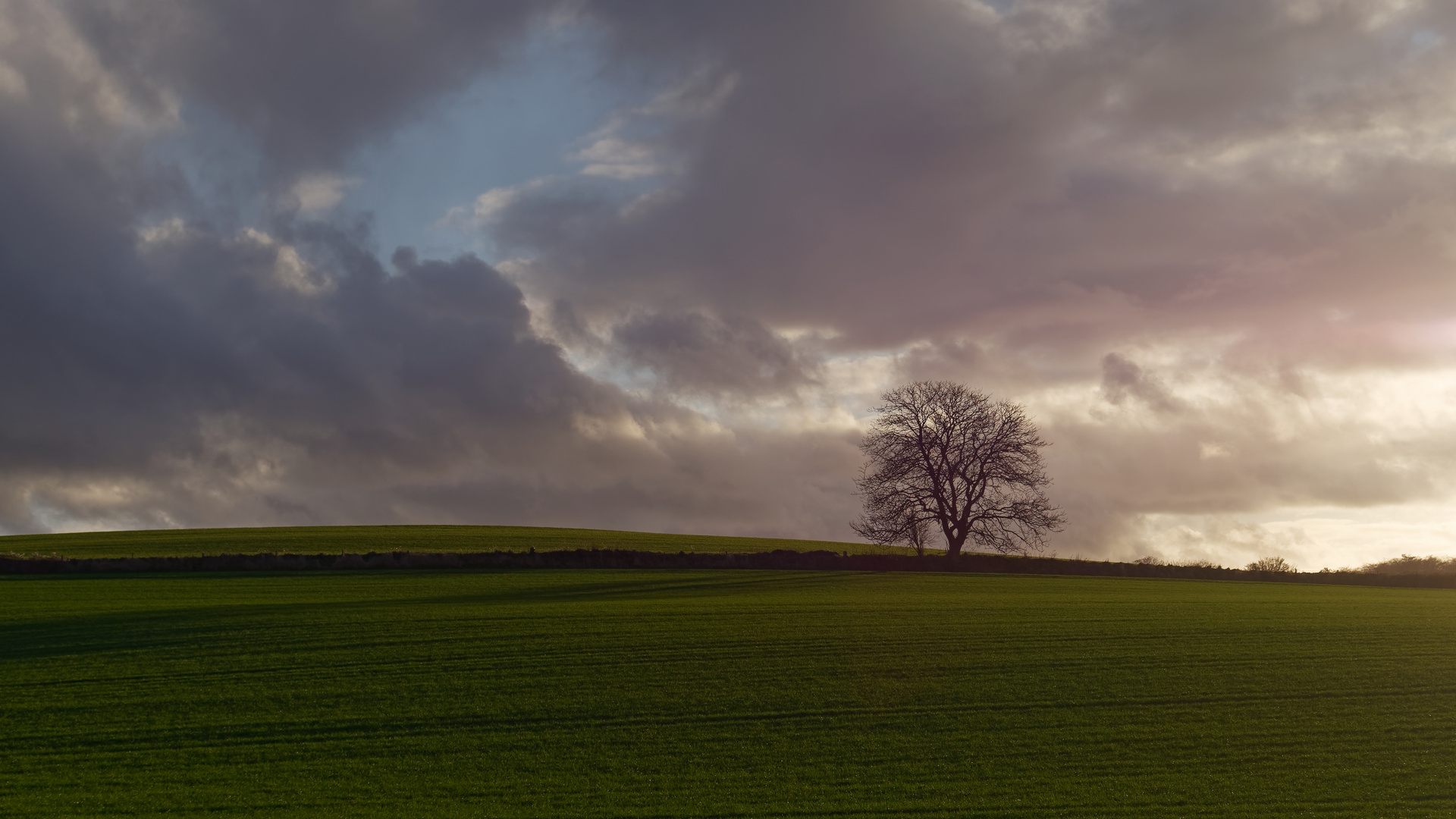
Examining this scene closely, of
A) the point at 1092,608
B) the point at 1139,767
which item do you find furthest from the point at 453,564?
the point at 1139,767

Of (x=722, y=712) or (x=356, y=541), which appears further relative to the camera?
(x=356, y=541)

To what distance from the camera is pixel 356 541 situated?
5541 centimetres

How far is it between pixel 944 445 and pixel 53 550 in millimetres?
55201

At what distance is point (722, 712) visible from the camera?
16.9m

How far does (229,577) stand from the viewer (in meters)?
39.5

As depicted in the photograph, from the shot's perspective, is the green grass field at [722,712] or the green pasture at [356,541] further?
the green pasture at [356,541]

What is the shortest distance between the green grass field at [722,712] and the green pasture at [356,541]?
26.1 meters

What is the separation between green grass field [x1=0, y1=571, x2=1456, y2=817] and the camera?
1330 centimetres

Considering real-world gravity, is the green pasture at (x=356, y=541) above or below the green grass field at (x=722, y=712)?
above

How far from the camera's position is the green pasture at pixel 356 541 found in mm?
53531

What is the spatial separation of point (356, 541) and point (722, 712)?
45.0 meters

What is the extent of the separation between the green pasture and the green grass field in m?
26.1

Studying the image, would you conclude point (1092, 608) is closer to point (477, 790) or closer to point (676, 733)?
point (676, 733)

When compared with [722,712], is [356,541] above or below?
above
